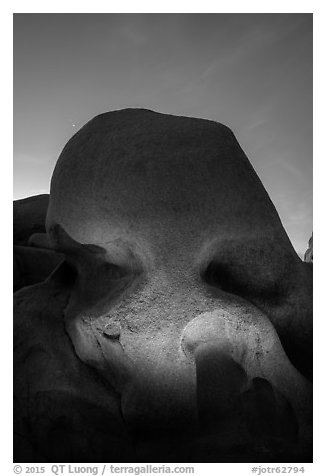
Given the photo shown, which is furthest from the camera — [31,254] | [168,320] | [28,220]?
[28,220]

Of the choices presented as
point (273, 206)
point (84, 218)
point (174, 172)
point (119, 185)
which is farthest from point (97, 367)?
point (273, 206)

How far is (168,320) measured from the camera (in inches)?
90.9

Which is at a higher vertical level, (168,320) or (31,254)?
(31,254)

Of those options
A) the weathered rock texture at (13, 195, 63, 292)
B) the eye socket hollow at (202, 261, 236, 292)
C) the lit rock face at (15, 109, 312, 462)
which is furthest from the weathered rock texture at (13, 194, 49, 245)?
the eye socket hollow at (202, 261, 236, 292)

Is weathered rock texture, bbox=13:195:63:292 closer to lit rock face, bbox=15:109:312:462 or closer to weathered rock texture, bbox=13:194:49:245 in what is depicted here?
weathered rock texture, bbox=13:194:49:245

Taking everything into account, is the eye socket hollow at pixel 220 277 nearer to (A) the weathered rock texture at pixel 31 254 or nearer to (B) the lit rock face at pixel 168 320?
(B) the lit rock face at pixel 168 320

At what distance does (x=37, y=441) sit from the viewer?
7.47 feet

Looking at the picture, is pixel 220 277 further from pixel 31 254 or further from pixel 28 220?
pixel 28 220

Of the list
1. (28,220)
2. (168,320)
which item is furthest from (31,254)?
(168,320)

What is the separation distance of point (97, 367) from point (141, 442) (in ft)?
1.74

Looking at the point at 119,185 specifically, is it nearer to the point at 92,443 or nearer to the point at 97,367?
the point at 97,367

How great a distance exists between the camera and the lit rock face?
2.30m

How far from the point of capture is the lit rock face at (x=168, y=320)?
230 cm

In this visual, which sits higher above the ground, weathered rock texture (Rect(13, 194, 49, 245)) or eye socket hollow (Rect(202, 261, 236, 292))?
weathered rock texture (Rect(13, 194, 49, 245))
